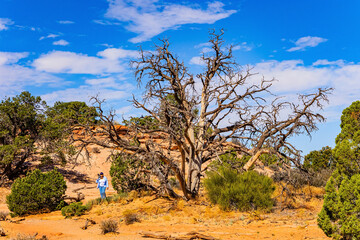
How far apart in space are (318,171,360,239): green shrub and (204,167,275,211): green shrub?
14.7 feet

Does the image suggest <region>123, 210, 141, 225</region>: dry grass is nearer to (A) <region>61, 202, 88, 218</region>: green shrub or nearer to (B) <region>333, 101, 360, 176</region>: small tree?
(A) <region>61, 202, 88, 218</region>: green shrub

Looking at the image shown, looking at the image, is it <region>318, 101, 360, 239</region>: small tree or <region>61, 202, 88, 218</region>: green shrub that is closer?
<region>318, 101, 360, 239</region>: small tree

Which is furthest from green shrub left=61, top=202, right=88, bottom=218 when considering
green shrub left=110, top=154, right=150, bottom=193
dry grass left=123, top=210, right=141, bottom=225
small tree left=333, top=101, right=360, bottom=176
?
small tree left=333, top=101, right=360, bottom=176

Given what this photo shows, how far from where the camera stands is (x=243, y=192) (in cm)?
1258

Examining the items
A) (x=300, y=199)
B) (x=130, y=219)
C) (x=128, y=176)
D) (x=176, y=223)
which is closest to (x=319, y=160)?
(x=300, y=199)

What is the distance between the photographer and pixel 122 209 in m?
13.7

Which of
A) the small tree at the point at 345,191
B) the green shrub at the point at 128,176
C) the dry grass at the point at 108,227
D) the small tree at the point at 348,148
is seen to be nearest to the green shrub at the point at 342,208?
the small tree at the point at 345,191

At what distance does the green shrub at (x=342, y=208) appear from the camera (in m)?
7.02

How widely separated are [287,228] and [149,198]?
276 inches

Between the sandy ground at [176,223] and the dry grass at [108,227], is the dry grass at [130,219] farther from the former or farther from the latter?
the dry grass at [108,227]

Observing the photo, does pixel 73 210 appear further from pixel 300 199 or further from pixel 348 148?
pixel 348 148

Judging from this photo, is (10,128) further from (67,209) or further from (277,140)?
(277,140)

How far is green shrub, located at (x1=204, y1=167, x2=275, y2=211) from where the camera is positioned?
12.4m

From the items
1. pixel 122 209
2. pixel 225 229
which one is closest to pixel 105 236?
pixel 225 229
